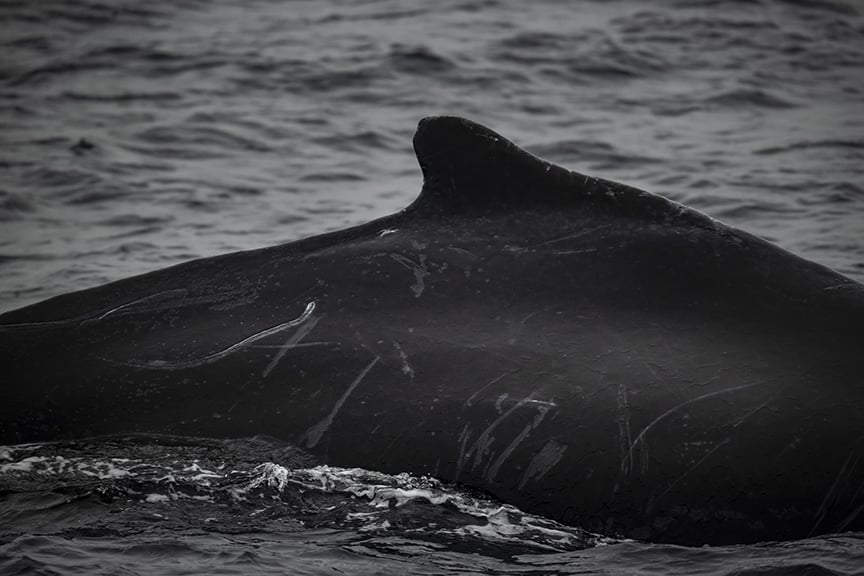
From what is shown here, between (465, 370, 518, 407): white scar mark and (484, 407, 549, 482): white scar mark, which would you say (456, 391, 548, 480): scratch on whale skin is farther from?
(465, 370, 518, 407): white scar mark

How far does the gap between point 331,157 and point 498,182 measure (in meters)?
10.9

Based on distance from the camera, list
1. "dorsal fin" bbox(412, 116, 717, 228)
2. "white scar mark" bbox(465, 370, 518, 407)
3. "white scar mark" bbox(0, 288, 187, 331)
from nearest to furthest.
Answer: "white scar mark" bbox(465, 370, 518, 407)
"dorsal fin" bbox(412, 116, 717, 228)
"white scar mark" bbox(0, 288, 187, 331)

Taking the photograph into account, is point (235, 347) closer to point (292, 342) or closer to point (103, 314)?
point (292, 342)

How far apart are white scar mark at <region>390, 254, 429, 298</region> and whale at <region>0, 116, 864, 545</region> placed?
11 mm

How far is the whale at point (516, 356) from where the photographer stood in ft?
21.2

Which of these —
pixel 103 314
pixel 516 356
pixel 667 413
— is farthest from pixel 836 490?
pixel 103 314

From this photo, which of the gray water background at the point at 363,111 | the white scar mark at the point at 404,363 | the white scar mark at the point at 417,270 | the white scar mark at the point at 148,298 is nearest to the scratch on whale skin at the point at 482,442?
the white scar mark at the point at 404,363

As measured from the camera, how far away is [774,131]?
18.4 metres

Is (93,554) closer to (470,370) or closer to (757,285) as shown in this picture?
(470,370)

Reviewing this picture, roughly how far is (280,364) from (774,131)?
42.8 feet

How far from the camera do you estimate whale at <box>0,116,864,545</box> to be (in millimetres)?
6453

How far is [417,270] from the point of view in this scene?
7078mm

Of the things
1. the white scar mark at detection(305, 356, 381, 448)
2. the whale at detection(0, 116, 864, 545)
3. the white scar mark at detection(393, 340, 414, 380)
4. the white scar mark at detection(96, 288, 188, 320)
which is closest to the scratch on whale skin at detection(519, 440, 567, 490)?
the whale at detection(0, 116, 864, 545)

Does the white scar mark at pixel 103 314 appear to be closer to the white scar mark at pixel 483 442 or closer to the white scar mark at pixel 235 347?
the white scar mark at pixel 235 347
